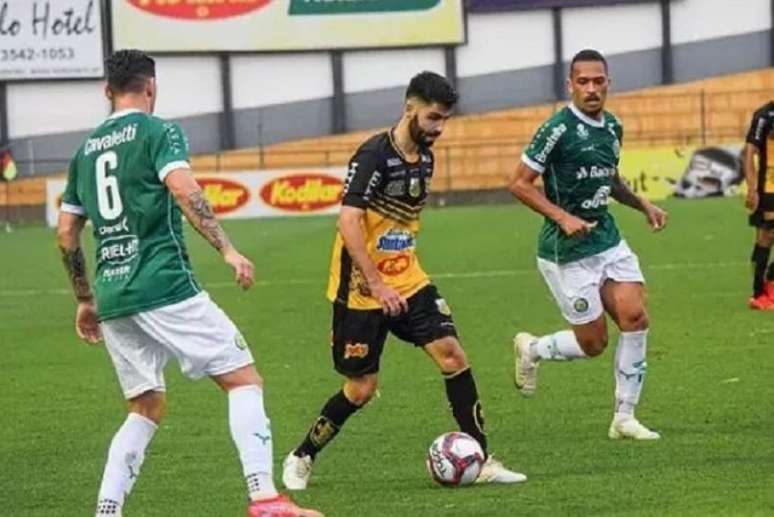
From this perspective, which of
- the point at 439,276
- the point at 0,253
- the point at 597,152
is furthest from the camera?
the point at 0,253

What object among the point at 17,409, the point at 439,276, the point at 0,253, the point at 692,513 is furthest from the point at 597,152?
the point at 0,253

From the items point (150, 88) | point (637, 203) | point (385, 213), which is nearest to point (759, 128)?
point (637, 203)

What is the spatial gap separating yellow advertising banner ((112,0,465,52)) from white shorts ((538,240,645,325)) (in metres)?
41.2

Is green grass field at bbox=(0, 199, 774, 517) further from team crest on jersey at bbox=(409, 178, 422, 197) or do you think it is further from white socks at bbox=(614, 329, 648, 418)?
team crest on jersey at bbox=(409, 178, 422, 197)

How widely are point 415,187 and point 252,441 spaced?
2.02 m

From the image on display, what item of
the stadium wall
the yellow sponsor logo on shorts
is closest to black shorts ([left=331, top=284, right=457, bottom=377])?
the yellow sponsor logo on shorts

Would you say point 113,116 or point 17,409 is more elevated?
point 113,116

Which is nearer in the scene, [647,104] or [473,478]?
[473,478]

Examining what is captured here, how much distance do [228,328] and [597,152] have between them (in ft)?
12.2

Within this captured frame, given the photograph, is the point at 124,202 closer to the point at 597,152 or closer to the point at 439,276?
the point at 597,152

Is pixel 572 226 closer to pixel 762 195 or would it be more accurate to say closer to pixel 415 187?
pixel 415 187

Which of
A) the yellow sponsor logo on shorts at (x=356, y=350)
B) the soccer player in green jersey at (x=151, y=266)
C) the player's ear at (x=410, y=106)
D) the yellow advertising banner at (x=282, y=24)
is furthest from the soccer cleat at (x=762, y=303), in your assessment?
the yellow advertising banner at (x=282, y=24)

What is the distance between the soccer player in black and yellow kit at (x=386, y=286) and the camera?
10.2m

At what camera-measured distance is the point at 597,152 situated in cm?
1190
